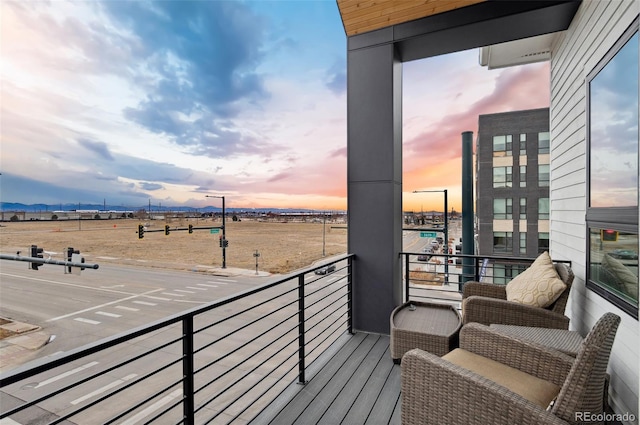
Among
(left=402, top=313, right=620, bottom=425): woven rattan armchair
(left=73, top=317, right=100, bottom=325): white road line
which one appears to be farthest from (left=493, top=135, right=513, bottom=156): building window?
(left=73, top=317, right=100, bottom=325): white road line

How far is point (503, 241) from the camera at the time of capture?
15781 millimetres

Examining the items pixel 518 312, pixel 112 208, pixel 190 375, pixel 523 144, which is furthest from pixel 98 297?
pixel 523 144

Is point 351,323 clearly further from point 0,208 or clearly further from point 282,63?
point 0,208

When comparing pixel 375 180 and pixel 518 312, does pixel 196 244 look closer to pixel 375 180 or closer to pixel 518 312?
pixel 375 180

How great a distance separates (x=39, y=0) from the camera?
534 cm

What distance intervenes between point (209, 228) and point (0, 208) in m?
10.6

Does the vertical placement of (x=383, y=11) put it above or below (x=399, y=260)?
above

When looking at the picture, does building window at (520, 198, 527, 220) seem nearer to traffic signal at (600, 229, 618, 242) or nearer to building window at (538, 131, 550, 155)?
building window at (538, 131, 550, 155)

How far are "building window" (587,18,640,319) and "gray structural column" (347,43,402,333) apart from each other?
4.63 ft

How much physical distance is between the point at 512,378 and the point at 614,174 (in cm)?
146

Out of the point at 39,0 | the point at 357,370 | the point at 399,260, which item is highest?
the point at 39,0

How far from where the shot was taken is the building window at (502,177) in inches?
632

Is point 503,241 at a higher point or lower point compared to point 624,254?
lower

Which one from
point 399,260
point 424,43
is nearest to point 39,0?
point 424,43
